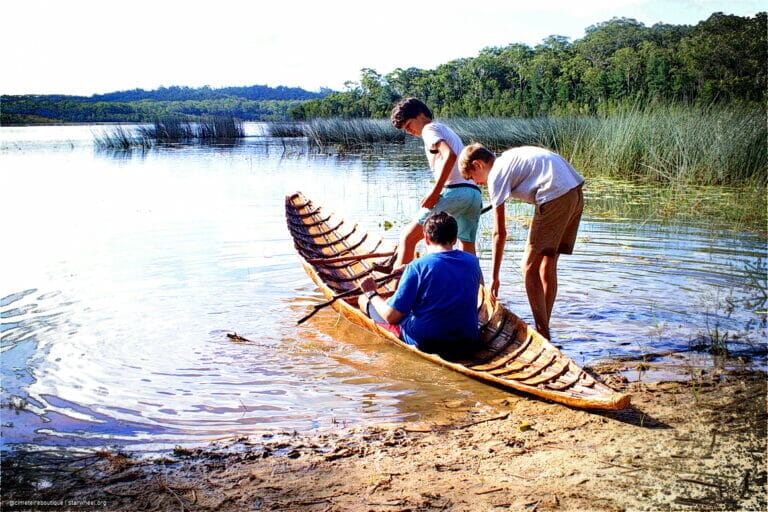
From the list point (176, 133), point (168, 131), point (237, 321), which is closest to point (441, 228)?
point (237, 321)

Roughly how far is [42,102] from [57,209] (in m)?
52.4

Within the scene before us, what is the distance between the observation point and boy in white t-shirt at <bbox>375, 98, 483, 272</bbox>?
5656 mm

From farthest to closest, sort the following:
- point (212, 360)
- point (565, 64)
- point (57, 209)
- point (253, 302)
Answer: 1. point (565, 64)
2. point (57, 209)
3. point (253, 302)
4. point (212, 360)

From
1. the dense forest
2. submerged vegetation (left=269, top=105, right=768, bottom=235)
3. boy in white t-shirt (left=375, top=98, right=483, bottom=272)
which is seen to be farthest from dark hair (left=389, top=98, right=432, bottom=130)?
the dense forest

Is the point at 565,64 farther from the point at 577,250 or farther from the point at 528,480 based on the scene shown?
the point at 528,480

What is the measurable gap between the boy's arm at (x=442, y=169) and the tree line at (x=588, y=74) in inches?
807

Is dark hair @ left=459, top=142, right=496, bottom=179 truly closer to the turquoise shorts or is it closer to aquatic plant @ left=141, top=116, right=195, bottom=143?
the turquoise shorts

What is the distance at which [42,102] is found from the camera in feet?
192

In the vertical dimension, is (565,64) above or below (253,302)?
above

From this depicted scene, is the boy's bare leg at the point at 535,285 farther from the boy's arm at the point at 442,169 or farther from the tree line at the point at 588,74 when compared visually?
the tree line at the point at 588,74

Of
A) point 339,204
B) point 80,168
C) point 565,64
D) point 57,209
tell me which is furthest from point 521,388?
point 565,64

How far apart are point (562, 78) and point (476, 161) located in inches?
1681

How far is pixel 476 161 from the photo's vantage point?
199 inches

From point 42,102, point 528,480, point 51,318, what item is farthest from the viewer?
point 42,102
